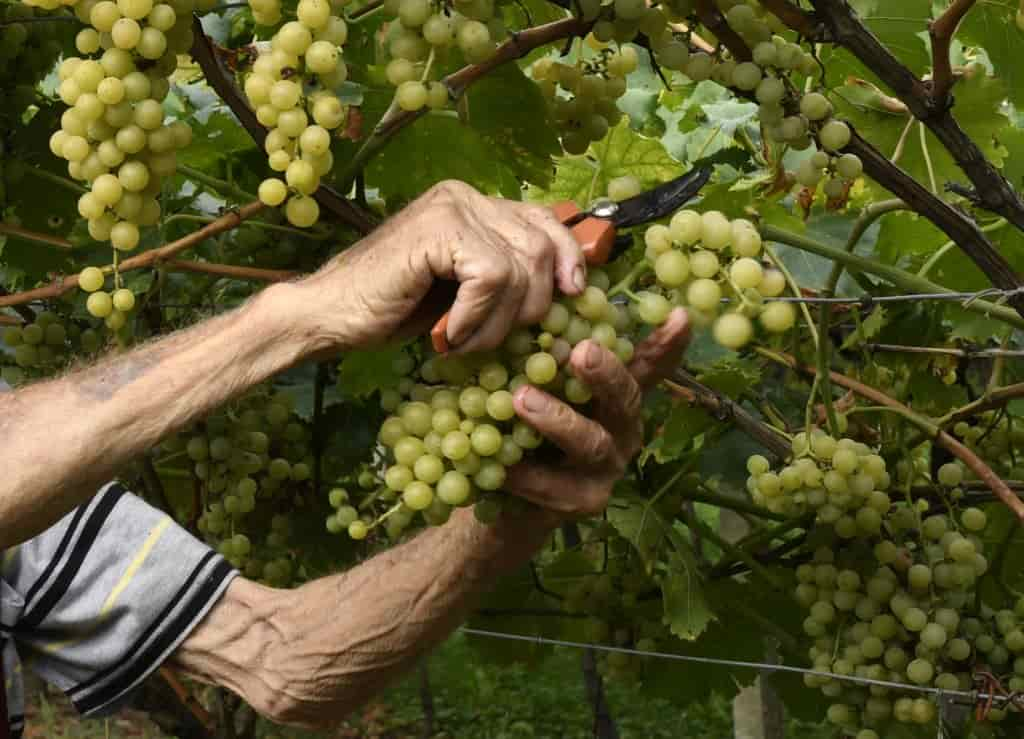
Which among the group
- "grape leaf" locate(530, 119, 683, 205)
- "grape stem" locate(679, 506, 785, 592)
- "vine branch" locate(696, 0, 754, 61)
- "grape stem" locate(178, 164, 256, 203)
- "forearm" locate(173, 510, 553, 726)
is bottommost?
"grape stem" locate(679, 506, 785, 592)

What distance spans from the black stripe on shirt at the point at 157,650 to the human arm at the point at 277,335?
474 millimetres

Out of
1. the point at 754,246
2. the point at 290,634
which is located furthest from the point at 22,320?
the point at 754,246

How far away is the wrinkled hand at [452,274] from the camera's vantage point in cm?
100

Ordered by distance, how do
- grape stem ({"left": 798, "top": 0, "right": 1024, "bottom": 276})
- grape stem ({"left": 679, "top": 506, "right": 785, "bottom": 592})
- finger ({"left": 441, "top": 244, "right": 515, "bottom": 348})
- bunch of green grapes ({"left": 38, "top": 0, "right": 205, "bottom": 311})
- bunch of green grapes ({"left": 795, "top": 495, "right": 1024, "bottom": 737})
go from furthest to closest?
1. grape stem ({"left": 679, "top": 506, "right": 785, "bottom": 592})
2. bunch of green grapes ({"left": 795, "top": 495, "right": 1024, "bottom": 737})
3. grape stem ({"left": 798, "top": 0, "right": 1024, "bottom": 276})
4. bunch of green grapes ({"left": 38, "top": 0, "right": 205, "bottom": 311})
5. finger ({"left": 441, "top": 244, "right": 515, "bottom": 348})

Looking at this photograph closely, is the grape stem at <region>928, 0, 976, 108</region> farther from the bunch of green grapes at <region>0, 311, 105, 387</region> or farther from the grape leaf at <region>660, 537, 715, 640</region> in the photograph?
the bunch of green grapes at <region>0, 311, 105, 387</region>

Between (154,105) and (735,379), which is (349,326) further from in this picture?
(735,379)

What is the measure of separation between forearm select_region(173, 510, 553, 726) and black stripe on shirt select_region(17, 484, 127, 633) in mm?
151

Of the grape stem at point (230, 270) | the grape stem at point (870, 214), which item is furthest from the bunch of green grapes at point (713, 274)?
the grape stem at point (230, 270)

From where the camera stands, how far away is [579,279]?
103cm

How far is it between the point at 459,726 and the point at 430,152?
12.3ft

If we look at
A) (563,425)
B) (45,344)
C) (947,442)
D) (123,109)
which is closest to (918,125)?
(947,442)

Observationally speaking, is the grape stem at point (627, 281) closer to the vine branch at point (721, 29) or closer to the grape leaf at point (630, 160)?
the vine branch at point (721, 29)

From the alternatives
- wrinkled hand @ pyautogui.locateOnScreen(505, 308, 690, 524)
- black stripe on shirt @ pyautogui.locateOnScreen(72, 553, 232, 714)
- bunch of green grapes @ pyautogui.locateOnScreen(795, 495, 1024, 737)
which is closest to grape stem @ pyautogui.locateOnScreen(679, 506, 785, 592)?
bunch of green grapes @ pyautogui.locateOnScreen(795, 495, 1024, 737)

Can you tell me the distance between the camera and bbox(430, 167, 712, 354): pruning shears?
1081 millimetres
